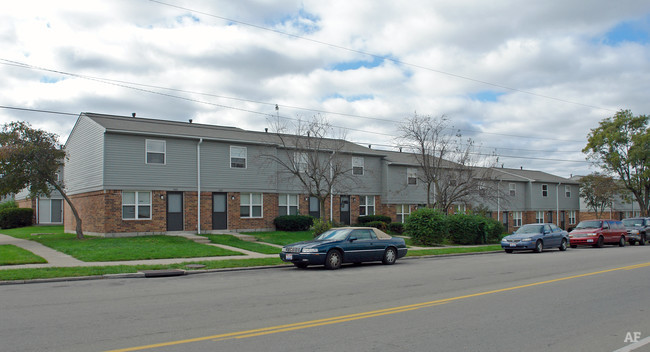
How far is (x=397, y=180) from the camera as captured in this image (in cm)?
3809

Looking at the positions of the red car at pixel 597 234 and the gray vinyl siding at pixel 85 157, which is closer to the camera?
the gray vinyl siding at pixel 85 157

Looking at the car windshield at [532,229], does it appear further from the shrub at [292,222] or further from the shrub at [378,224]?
the shrub at [292,222]

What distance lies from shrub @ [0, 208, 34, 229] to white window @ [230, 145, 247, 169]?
20668 mm

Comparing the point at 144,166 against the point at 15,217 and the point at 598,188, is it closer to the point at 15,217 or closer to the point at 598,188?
the point at 15,217

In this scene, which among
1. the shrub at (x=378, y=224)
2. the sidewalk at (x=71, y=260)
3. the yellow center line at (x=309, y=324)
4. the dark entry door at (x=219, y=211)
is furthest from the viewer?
the shrub at (x=378, y=224)

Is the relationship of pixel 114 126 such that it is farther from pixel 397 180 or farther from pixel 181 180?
pixel 397 180

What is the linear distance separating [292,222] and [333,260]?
14.4 metres

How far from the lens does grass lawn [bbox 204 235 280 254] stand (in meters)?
21.2

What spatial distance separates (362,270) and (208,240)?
11.1m

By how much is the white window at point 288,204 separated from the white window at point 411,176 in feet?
33.7

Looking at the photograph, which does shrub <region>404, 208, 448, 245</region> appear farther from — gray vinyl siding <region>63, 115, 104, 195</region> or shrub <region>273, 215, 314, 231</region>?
gray vinyl siding <region>63, 115, 104, 195</region>

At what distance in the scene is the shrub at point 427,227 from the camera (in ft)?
88.0

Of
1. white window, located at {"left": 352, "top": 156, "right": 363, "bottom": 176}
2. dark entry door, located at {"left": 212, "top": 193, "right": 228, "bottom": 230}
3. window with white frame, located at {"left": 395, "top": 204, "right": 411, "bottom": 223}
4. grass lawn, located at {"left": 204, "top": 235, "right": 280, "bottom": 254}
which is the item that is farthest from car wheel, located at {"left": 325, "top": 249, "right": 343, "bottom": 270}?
window with white frame, located at {"left": 395, "top": 204, "right": 411, "bottom": 223}

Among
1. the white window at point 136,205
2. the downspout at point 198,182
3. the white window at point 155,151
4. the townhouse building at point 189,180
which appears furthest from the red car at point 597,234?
the white window at point 136,205
